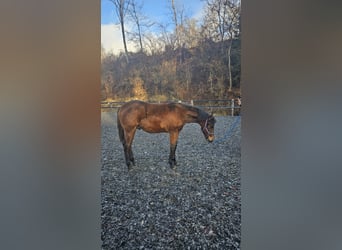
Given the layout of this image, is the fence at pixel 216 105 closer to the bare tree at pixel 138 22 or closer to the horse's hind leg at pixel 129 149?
the horse's hind leg at pixel 129 149

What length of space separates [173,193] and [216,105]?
627 millimetres

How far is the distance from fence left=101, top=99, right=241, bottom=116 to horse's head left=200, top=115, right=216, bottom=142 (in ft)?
0.20

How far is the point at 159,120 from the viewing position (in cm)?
135

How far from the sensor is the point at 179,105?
1.33m

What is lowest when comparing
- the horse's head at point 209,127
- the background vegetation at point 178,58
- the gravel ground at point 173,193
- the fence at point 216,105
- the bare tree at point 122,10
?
the gravel ground at point 173,193

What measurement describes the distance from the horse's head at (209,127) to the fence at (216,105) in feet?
0.20

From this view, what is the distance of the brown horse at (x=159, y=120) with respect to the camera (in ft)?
4.35

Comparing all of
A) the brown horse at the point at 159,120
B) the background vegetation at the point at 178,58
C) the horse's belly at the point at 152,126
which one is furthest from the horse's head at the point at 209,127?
the horse's belly at the point at 152,126
